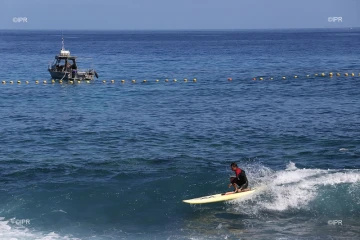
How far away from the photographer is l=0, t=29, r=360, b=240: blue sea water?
85.0 ft

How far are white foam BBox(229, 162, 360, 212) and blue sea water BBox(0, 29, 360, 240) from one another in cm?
6

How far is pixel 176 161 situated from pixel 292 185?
7889mm

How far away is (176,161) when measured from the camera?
114ft

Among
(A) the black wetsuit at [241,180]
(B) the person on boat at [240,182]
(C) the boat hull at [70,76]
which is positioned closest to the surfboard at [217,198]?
(B) the person on boat at [240,182]

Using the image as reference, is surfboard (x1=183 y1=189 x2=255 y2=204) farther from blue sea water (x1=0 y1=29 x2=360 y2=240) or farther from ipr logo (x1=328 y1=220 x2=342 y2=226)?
ipr logo (x1=328 y1=220 x2=342 y2=226)

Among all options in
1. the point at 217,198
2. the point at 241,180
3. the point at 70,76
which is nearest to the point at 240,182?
the point at 241,180

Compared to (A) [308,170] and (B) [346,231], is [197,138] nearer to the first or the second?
(A) [308,170]

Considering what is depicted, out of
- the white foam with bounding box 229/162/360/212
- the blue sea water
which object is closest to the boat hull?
the blue sea water

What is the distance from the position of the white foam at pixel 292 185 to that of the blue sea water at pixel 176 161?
0.06 metres

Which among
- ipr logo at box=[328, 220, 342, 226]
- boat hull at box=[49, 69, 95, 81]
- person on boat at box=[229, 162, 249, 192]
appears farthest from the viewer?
boat hull at box=[49, 69, 95, 81]

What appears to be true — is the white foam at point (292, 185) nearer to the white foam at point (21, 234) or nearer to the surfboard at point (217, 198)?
the surfboard at point (217, 198)

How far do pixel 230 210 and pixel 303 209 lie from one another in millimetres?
3499

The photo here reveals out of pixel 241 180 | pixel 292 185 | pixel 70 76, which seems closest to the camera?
pixel 241 180

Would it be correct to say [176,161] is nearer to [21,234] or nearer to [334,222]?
[334,222]
